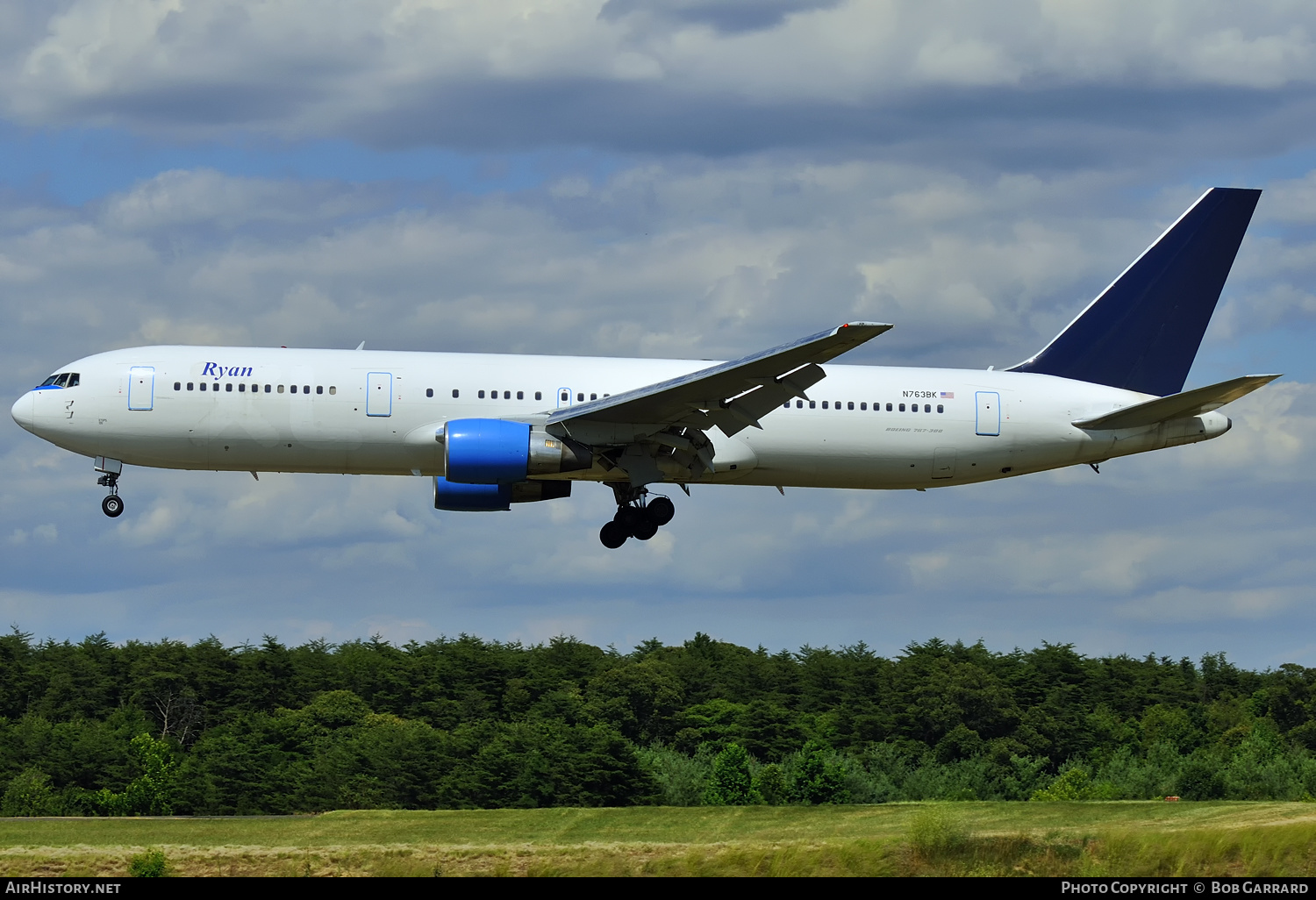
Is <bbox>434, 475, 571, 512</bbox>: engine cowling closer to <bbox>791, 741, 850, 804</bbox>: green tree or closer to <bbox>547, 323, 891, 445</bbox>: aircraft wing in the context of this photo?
<bbox>547, 323, 891, 445</bbox>: aircraft wing

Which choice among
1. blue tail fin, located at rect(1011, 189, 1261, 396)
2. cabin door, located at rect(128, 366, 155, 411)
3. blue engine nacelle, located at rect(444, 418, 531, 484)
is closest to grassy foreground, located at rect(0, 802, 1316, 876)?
blue engine nacelle, located at rect(444, 418, 531, 484)

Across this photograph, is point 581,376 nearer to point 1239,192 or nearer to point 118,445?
point 118,445

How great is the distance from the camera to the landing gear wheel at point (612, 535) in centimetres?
4253

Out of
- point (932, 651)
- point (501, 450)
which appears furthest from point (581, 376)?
point (932, 651)

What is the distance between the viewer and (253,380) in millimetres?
38844

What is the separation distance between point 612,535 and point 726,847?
45.5 feet

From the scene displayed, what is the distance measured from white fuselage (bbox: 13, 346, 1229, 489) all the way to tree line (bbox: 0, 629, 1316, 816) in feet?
136

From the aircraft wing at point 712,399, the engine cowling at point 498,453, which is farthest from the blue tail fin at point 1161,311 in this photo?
the engine cowling at point 498,453

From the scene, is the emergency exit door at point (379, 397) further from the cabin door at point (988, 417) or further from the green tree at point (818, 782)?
the green tree at point (818, 782)

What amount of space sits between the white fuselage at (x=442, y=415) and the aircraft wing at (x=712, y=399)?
1398 millimetres

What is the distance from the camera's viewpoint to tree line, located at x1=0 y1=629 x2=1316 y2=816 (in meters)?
87.9

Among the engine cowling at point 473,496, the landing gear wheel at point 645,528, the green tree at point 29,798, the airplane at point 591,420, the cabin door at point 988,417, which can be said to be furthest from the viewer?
the green tree at point 29,798

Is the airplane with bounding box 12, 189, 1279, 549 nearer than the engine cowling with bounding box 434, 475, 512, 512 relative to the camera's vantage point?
Yes

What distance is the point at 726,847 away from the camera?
98.6 feet
